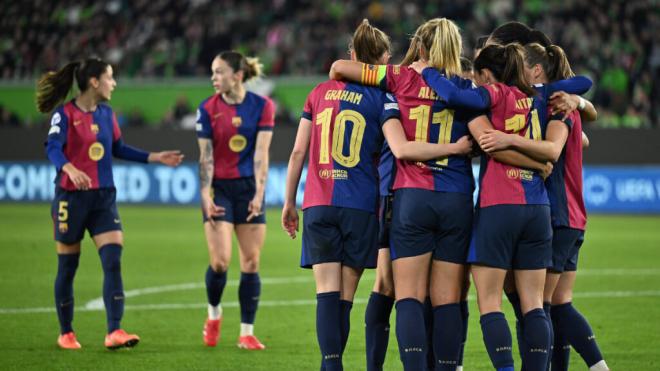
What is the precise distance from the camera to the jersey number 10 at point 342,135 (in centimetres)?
622

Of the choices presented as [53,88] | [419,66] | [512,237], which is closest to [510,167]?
[512,237]

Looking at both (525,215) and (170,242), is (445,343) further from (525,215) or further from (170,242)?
(170,242)

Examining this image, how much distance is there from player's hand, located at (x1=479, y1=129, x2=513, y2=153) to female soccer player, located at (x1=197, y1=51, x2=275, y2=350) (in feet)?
10.3

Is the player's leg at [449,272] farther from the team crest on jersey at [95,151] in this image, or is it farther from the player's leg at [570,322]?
the team crest on jersey at [95,151]

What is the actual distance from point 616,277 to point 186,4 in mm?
17697

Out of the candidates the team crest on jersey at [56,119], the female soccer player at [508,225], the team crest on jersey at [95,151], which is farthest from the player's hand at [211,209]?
the female soccer player at [508,225]

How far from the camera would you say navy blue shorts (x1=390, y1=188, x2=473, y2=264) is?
593cm

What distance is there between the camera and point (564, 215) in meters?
6.33

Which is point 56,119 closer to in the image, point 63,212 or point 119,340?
point 63,212

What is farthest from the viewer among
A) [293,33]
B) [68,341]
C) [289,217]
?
[293,33]

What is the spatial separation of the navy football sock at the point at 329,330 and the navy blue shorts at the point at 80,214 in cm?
277

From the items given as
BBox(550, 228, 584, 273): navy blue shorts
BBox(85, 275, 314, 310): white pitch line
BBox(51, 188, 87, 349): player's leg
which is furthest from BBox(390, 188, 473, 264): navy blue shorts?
BBox(85, 275, 314, 310): white pitch line

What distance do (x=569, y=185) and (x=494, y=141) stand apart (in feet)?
2.75

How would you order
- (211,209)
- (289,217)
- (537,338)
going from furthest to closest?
1. (211,209)
2. (289,217)
3. (537,338)
